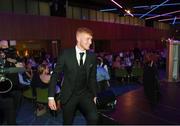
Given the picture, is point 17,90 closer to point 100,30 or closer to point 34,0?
point 34,0

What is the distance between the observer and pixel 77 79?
301 cm

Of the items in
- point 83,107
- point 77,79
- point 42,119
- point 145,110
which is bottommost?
point 42,119

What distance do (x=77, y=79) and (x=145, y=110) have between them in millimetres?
2627

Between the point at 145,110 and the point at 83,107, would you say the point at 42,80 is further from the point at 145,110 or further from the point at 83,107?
the point at 83,107

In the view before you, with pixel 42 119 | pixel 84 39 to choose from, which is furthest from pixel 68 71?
pixel 42 119

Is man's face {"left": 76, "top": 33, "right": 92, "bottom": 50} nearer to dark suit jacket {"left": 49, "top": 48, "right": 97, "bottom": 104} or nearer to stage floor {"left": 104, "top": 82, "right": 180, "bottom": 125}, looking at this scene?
dark suit jacket {"left": 49, "top": 48, "right": 97, "bottom": 104}

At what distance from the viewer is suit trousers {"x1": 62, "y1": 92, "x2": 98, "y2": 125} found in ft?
9.83

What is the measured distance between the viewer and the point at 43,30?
496 inches

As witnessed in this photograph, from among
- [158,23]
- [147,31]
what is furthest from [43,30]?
[158,23]

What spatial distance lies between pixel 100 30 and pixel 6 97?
514 inches

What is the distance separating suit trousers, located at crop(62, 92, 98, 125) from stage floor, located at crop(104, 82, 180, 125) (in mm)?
1606

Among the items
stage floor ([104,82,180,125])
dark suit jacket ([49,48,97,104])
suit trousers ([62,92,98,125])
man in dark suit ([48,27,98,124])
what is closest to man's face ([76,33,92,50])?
man in dark suit ([48,27,98,124])

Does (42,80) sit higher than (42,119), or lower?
higher

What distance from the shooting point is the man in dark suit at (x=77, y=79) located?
2.99 m
